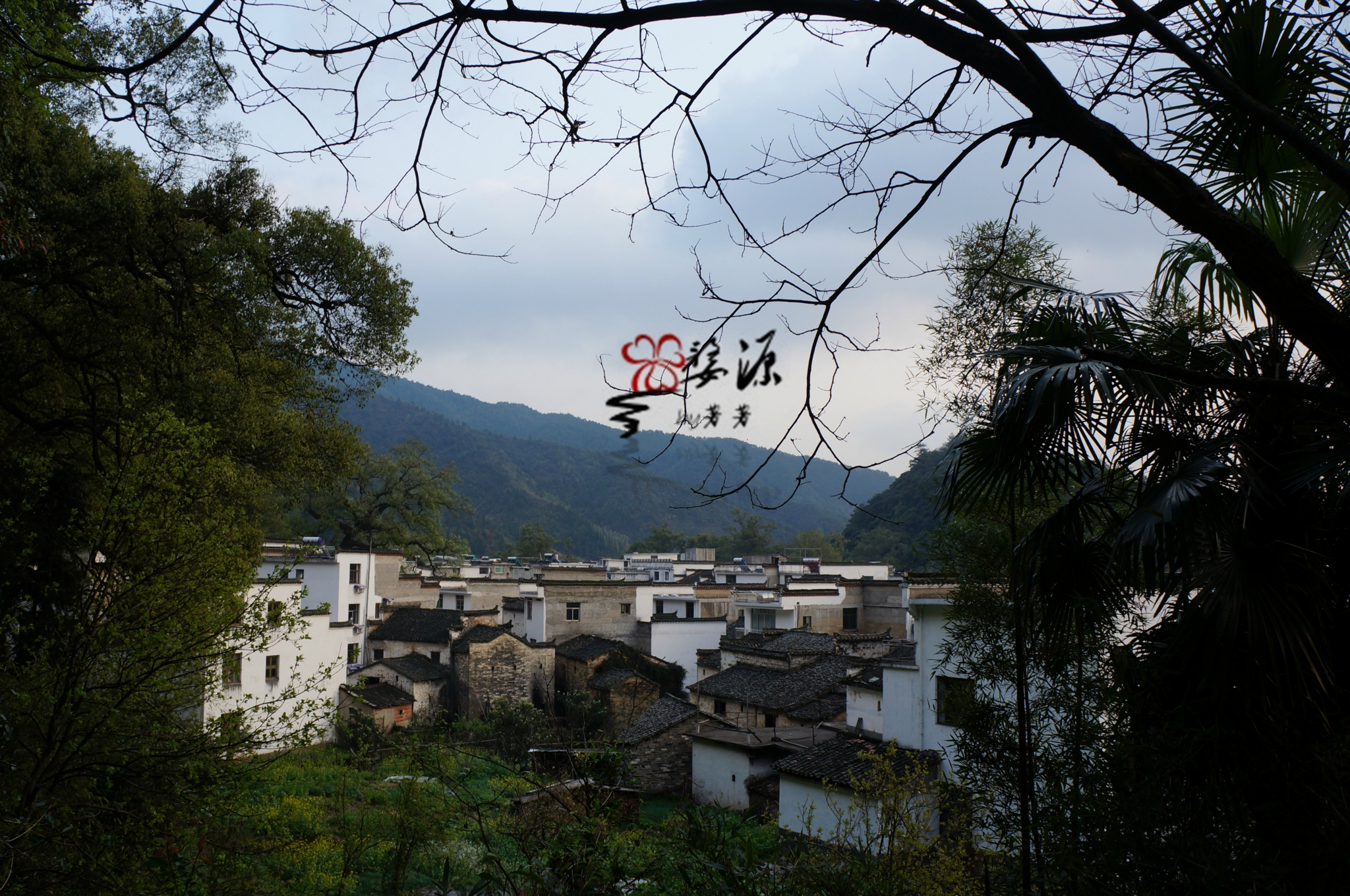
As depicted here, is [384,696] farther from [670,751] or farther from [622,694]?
[670,751]

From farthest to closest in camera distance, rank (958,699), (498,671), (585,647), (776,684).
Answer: (585,647)
(498,671)
(776,684)
(958,699)

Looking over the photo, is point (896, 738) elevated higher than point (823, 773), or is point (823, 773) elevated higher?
point (896, 738)

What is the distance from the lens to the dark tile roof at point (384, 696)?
19.4 meters

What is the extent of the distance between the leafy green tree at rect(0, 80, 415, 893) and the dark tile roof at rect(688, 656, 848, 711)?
11097mm

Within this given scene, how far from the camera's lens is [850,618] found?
25.2 metres

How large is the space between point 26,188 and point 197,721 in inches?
151

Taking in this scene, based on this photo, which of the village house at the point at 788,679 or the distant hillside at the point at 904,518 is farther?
the village house at the point at 788,679

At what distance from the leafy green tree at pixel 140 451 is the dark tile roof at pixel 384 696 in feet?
40.9

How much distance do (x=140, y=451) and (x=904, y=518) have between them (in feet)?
26.6

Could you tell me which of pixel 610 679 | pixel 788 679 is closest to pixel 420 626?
pixel 610 679

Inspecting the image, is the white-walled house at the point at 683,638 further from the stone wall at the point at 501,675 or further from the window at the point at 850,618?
the window at the point at 850,618

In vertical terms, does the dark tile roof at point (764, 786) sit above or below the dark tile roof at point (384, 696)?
above

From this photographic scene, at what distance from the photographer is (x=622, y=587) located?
1066 inches

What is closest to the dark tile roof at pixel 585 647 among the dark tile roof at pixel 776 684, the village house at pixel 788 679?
the village house at pixel 788 679
